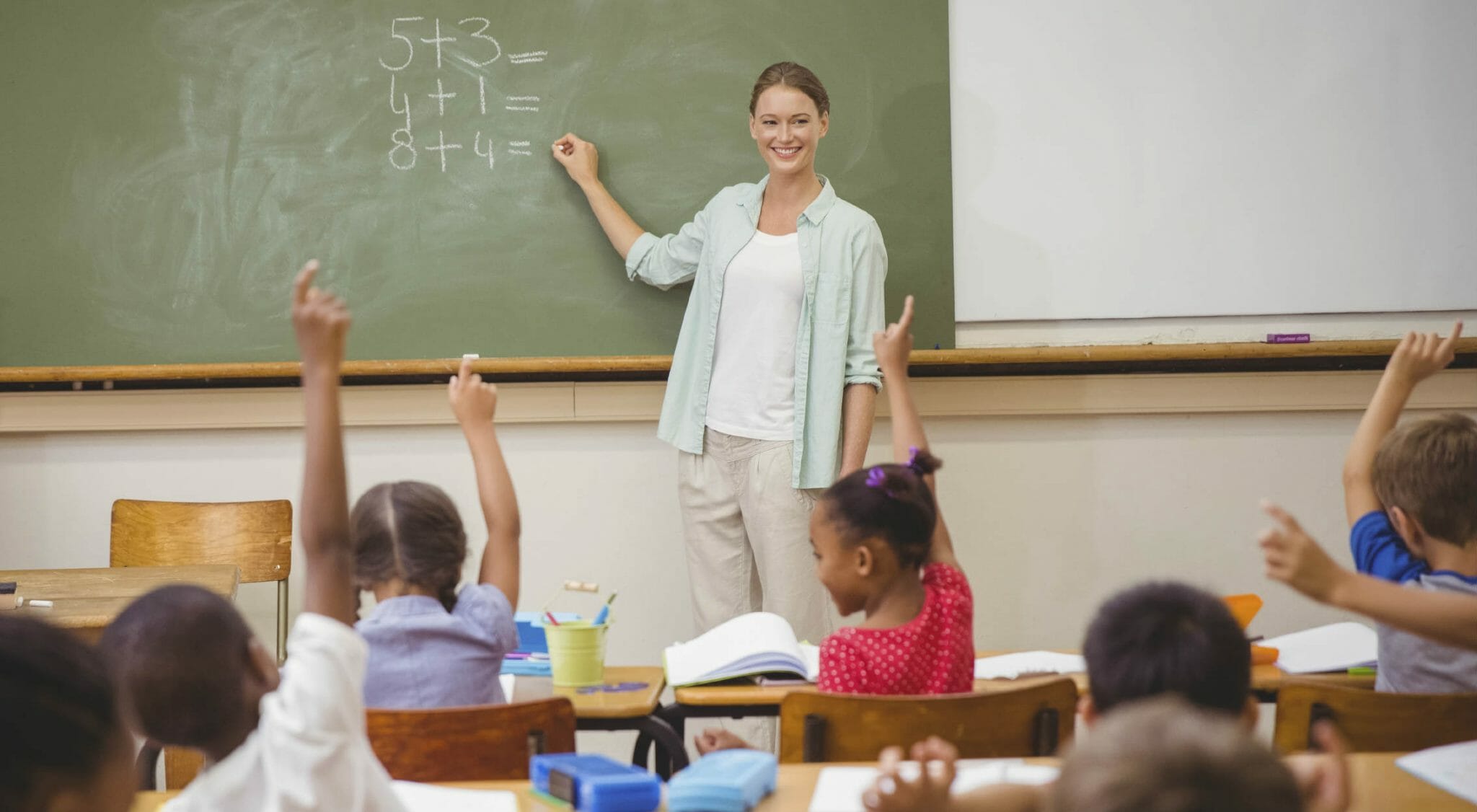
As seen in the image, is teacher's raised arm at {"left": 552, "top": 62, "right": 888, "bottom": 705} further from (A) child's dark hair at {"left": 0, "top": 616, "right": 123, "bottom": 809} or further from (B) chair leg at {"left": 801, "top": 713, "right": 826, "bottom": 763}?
(A) child's dark hair at {"left": 0, "top": 616, "right": 123, "bottom": 809}

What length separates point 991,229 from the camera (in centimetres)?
386

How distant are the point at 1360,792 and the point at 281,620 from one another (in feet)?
9.87

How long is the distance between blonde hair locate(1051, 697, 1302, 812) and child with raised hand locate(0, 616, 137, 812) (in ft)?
2.11

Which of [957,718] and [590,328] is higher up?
[590,328]

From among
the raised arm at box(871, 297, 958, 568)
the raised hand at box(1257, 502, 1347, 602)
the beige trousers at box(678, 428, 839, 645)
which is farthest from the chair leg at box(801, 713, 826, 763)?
the beige trousers at box(678, 428, 839, 645)

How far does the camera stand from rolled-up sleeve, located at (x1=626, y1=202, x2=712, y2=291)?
371 centimetres

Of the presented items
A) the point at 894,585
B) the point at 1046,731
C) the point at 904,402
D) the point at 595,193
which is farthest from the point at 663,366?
the point at 1046,731

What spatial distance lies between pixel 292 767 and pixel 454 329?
279cm

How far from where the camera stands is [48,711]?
2.84 feet

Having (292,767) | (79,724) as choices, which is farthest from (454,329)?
(79,724)

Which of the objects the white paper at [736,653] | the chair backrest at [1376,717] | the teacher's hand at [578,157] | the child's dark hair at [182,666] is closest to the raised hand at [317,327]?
the child's dark hair at [182,666]

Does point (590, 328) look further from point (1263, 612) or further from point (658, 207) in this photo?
point (1263, 612)

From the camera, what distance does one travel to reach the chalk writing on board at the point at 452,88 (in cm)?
386

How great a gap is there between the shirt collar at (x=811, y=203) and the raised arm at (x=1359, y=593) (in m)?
2.18
